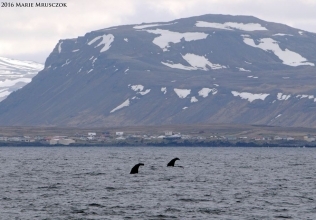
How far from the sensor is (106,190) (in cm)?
7544

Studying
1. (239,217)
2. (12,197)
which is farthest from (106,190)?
(239,217)

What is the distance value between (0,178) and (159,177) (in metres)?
15.9

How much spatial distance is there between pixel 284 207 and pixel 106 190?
58.3 feet

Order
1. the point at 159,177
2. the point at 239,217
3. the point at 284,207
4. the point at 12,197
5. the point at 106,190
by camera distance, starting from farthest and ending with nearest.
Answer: the point at 159,177, the point at 106,190, the point at 12,197, the point at 284,207, the point at 239,217

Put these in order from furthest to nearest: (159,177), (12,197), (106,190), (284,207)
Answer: (159,177), (106,190), (12,197), (284,207)

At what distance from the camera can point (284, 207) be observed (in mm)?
62906

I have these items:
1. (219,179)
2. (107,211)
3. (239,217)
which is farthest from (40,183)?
(239,217)

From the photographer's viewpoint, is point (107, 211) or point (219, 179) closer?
point (107, 211)

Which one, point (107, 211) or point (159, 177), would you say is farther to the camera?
point (159, 177)

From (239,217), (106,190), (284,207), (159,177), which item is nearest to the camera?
(239,217)

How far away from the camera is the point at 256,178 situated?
92812 mm

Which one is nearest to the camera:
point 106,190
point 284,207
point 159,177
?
point 284,207

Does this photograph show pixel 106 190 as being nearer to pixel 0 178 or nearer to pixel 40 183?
pixel 40 183

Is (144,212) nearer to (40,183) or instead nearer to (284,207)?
(284,207)
